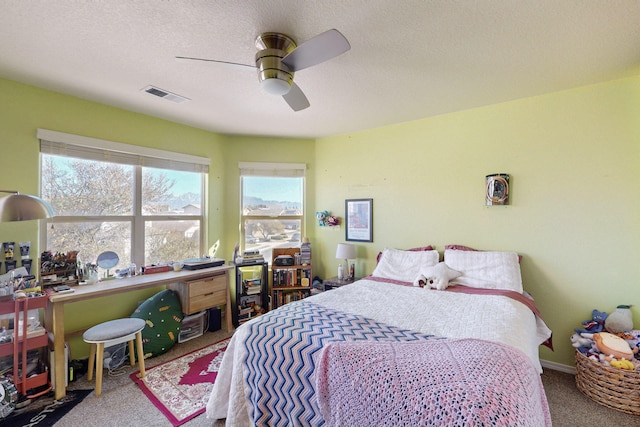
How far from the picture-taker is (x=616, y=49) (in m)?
1.86

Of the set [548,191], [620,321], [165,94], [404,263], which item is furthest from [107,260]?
[620,321]

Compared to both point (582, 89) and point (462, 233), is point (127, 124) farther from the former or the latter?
point (582, 89)

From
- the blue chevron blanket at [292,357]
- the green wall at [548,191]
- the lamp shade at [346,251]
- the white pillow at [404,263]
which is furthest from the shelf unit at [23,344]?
the green wall at [548,191]

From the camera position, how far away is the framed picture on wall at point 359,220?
12.0 feet

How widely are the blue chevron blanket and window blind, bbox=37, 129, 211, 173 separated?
243cm

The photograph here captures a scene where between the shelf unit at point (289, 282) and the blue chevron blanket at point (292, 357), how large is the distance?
6.22 feet

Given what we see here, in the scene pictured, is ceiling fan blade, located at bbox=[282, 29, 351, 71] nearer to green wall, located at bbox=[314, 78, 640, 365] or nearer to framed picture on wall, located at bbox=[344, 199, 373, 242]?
green wall, located at bbox=[314, 78, 640, 365]

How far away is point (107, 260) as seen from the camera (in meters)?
2.71

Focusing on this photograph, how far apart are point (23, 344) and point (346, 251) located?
9.78ft

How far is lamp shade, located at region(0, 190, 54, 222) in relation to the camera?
184cm

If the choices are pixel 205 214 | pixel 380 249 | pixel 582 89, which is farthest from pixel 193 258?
pixel 582 89

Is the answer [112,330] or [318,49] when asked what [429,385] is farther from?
[112,330]

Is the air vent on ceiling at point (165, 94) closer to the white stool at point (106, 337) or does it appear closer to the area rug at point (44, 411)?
the white stool at point (106, 337)

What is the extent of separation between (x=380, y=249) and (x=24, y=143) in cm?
371
